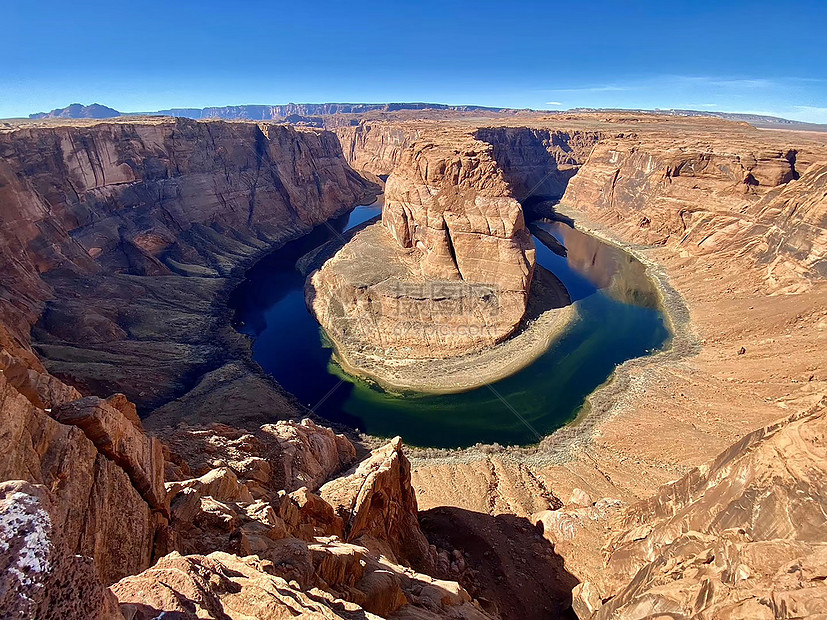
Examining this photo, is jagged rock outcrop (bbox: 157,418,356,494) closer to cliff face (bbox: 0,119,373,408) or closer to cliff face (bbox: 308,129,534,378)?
cliff face (bbox: 0,119,373,408)

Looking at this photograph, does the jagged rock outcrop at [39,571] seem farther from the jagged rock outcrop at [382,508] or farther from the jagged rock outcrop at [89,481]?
the jagged rock outcrop at [382,508]

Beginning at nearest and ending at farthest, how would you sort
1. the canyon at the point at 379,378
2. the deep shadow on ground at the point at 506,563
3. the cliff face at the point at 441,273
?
the canyon at the point at 379,378
the deep shadow on ground at the point at 506,563
the cliff face at the point at 441,273

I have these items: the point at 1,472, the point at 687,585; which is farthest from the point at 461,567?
the point at 1,472

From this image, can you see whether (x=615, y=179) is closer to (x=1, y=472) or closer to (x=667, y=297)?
(x=667, y=297)

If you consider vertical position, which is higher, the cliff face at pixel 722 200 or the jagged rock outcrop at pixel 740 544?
the cliff face at pixel 722 200

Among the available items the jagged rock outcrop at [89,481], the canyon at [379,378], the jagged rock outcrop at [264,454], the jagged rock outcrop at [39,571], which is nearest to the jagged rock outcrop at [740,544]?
the canyon at [379,378]

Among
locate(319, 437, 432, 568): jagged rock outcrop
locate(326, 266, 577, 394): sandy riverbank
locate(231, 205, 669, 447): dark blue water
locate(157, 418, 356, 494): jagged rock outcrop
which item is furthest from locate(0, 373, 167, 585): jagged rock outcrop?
locate(326, 266, 577, 394): sandy riverbank
